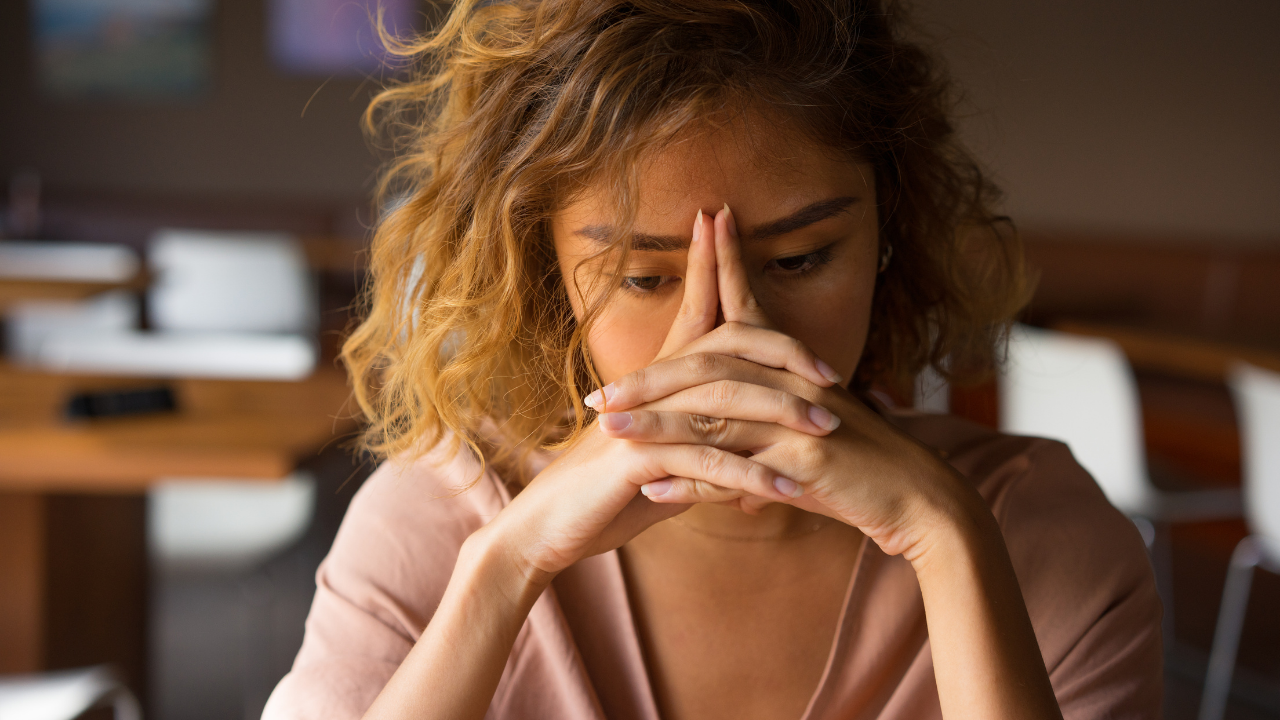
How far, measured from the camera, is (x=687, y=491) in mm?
911

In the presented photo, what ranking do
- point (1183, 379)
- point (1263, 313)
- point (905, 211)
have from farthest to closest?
point (1263, 313)
point (1183, 379)
point (905, 211)

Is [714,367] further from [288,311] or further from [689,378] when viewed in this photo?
[288,311]

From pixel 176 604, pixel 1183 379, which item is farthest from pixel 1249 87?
pixel 176 604

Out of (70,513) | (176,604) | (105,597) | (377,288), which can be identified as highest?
(377,288)

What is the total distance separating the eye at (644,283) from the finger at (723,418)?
13 cm

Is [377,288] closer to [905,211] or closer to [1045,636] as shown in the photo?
[905,211]

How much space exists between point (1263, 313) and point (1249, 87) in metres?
1.34

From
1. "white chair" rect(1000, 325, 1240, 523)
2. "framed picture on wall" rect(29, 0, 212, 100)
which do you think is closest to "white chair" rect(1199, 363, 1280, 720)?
"white chair" rect(1000, 325, 1240, 523)

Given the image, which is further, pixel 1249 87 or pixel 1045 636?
pixel 1249 87

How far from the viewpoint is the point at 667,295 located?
98cm

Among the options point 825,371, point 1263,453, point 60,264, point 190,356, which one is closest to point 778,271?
point 825,371

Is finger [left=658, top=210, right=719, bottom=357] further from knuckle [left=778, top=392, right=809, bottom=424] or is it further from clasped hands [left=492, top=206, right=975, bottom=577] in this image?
knuckle [left=778, top=392, right=809, bottom=424]

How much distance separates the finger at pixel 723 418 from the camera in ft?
2.86

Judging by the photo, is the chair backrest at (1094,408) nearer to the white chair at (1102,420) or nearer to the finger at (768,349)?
the white chair at (1102,420)
